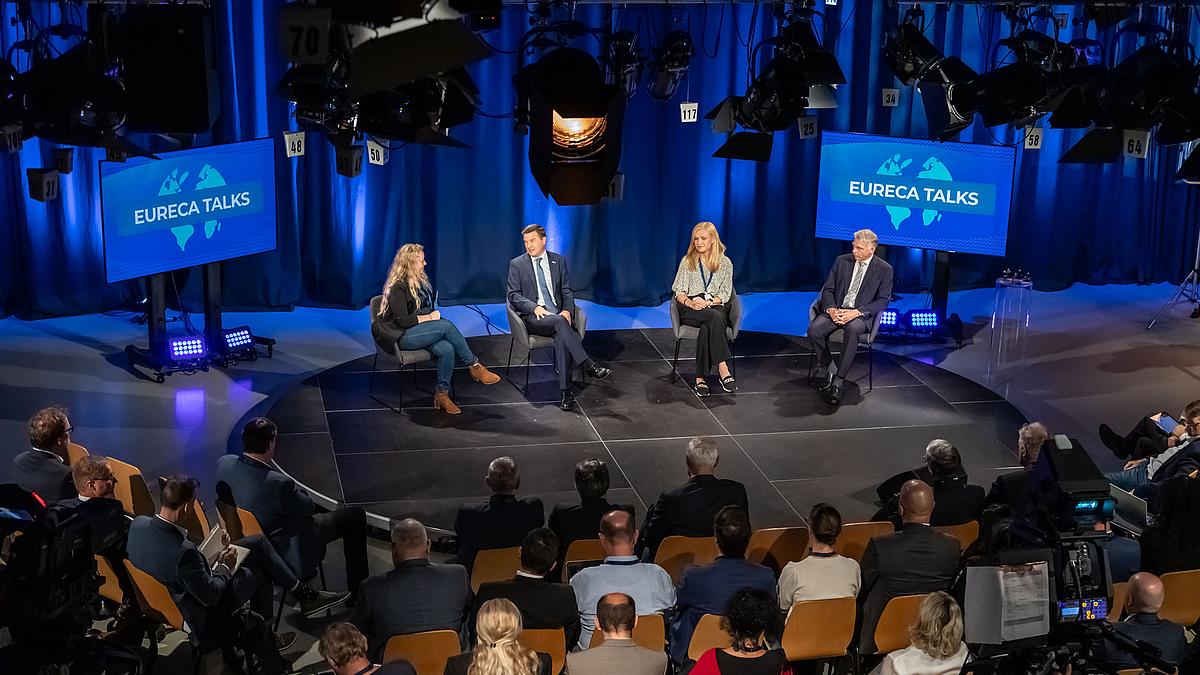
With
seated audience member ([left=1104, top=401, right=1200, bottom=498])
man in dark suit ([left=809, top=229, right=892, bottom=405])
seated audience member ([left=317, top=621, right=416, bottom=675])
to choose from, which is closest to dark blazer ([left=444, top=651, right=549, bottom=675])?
seated audience member ([left=317, top=621, right=416, bottom=675])

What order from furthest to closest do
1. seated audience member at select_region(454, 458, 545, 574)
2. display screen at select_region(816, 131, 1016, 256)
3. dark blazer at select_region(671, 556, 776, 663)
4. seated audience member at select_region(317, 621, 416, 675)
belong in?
display screen at select_region(816, 131, 1016, 256) → seated audience member at select_region(454, 458, 545, 574) → dark blazer at select_region(671, 556, 776, 663) → seated audience member at select_region(317, 621, 416, 675)

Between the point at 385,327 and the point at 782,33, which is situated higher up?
the point at 782,33

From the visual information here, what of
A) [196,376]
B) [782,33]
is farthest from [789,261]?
[196,376]

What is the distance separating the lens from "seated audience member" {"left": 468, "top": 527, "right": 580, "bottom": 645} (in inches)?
181

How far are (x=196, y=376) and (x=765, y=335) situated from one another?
4095 mm

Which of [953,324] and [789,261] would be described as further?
[789,261]

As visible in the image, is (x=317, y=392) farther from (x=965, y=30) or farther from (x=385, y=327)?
(x=965, y=30)

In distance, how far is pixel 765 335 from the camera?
30.9 feet

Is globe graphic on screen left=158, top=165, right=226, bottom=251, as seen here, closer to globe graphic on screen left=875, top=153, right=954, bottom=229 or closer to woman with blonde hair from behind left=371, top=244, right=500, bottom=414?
woman with blonde hair from behind left=371, top=244, right=500, bottom=414

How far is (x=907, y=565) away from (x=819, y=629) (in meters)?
0.47

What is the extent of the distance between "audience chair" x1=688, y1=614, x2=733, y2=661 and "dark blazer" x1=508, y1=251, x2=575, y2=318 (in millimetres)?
3771

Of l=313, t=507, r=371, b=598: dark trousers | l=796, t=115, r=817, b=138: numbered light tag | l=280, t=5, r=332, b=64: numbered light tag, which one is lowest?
l=313, t=507, r=371, b=598: dark trousers

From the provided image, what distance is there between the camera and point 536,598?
182 inches

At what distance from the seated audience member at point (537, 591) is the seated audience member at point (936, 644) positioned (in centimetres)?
119
